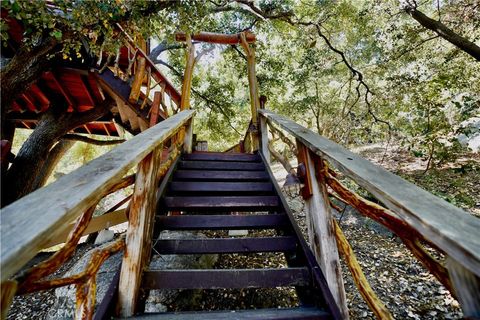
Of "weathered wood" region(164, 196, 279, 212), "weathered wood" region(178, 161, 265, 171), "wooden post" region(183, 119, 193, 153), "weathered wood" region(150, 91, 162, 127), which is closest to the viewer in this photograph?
"weathered wood" region(164, 196, 279, 212)

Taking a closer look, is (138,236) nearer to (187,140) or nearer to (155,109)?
(187,140)

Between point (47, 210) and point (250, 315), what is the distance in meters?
1.15

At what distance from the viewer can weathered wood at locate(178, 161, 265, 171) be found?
325 centimetres

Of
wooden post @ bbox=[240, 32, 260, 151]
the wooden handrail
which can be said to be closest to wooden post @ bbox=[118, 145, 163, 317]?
the wooden handrail

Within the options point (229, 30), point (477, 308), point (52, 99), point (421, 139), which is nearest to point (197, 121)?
point (229, 30)

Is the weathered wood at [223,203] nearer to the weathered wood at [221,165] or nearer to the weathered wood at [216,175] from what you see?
the weathered wood at [216,175]

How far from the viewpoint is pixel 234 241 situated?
6.05 feet

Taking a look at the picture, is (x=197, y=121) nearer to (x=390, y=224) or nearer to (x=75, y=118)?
(x=75, y=118)

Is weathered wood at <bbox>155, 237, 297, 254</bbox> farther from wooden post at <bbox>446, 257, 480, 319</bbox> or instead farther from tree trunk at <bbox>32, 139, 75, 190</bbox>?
tree trunk at <bbox>32, 139, 75, 190</bbox>

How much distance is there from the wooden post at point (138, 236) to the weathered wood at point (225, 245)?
0.53ft

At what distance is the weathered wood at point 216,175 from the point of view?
2.86m

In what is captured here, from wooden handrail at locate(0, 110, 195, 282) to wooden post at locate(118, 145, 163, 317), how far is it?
20.3 inches

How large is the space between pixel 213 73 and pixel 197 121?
230 centimetres

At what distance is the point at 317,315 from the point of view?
1.32 m
